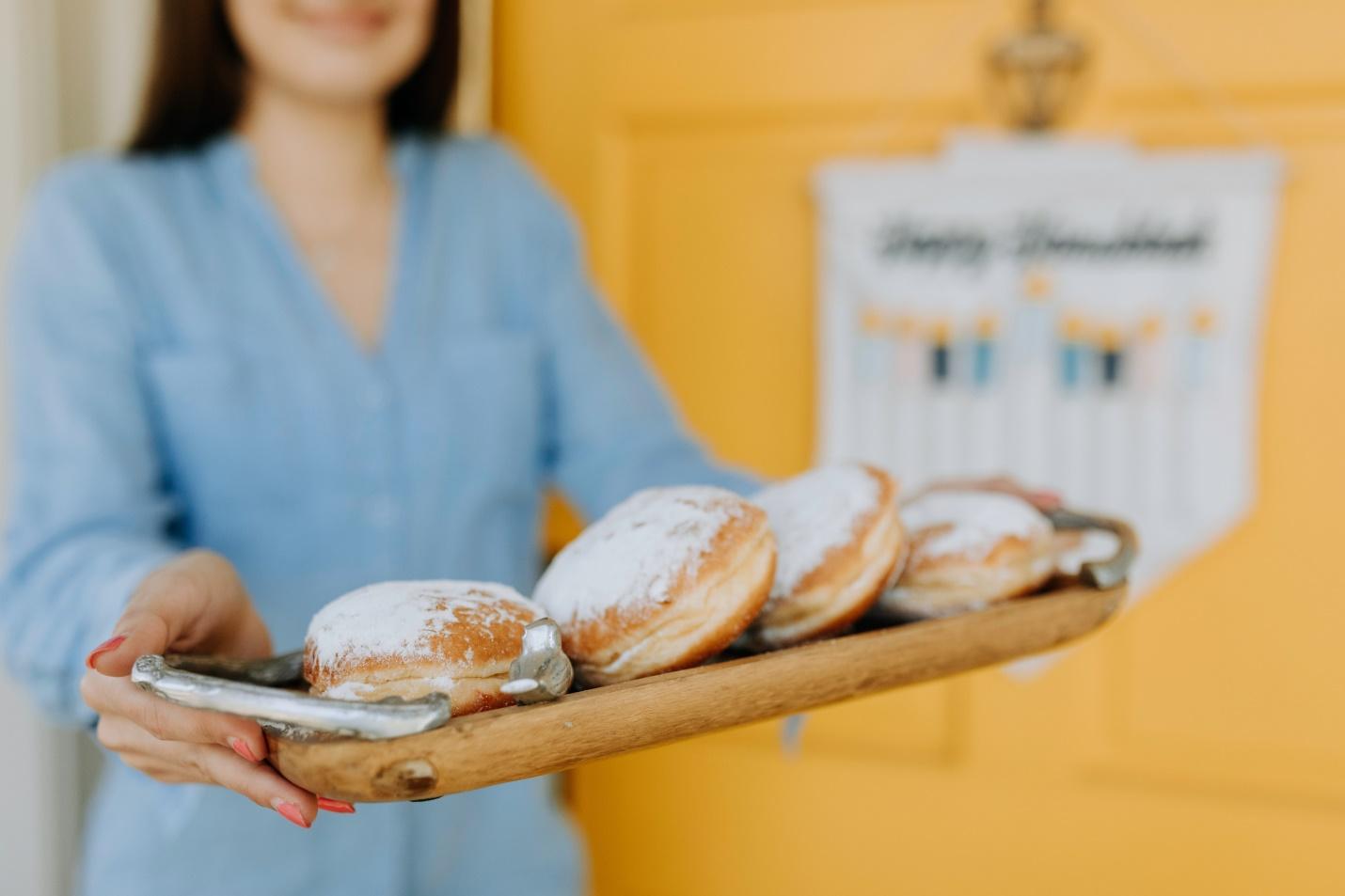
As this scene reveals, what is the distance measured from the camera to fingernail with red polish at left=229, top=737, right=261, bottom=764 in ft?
1.47

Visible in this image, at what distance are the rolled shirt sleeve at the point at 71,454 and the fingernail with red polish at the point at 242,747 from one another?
0.31 meters

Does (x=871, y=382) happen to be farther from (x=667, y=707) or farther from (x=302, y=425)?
(x=667, y=707)

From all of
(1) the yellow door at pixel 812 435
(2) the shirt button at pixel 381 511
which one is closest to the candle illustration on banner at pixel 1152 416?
(1) the yellow door at pixel 812 435

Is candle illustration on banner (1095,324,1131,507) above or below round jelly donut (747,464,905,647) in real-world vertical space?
below

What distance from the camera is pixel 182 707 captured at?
48cm

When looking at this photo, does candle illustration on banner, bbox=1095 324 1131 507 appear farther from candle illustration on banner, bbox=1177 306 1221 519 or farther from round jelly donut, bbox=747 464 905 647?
round jelly donut, bbox=747 464 905 647

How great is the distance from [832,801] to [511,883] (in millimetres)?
517

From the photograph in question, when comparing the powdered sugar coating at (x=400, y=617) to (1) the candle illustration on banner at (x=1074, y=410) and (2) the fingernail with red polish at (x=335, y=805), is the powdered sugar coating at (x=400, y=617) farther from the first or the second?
(1) the candle illustration on banner at (x=1074, y=410)

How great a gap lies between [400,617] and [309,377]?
0.59 m

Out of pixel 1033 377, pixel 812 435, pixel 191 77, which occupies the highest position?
pixel 191 77

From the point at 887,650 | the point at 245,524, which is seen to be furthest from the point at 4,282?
the point at 887,650

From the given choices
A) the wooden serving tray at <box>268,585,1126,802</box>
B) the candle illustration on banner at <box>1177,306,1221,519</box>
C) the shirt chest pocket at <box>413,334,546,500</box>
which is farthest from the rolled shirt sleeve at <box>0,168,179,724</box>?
the candle illustration on banner at <box>1177,306,1221,519</box>

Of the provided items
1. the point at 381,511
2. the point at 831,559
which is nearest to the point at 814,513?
the point at 831,559

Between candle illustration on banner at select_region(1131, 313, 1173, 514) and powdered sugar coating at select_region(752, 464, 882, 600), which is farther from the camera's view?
candle illustration on banner at select_region(1131, 313, 1173, 514)
